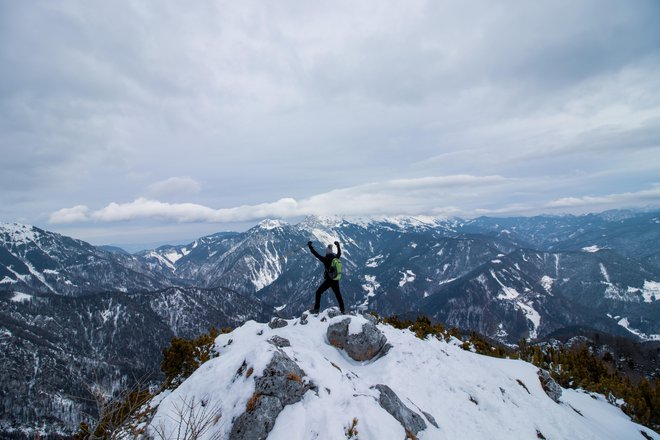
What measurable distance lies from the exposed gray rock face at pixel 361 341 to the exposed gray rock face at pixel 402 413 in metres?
5.97

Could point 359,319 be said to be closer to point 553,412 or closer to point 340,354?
point 340,354

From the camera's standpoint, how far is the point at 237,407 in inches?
514

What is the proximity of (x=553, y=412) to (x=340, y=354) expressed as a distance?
12.4 m

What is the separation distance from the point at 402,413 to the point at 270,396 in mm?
5538

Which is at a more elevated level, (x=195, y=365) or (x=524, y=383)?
(x=195, y=365)

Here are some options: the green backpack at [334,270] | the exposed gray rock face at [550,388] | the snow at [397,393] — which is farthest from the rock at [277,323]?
the exposed gray rock face at [550,388]

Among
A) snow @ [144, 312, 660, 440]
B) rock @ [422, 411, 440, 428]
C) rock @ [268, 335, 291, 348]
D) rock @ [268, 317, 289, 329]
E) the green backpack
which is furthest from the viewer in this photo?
rock @ [268, 317, 289, 329]

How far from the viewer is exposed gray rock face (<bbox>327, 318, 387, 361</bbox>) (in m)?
21.0

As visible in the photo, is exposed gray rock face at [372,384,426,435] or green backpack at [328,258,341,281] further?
green backpack at [328,258,341,281]

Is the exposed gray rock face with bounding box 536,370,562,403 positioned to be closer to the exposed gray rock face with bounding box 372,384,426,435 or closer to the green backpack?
the exposed gray rock face with bounding box 372,384,426,435

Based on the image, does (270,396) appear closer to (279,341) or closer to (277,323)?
(279,341)

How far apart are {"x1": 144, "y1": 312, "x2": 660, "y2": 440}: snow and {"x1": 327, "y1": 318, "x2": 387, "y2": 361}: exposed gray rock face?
1.65ft

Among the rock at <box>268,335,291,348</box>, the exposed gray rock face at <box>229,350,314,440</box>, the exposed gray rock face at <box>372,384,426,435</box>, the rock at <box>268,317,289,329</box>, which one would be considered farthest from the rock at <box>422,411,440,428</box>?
the rock at <box>268,317,289,329</box>

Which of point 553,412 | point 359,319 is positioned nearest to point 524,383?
point 553,412
